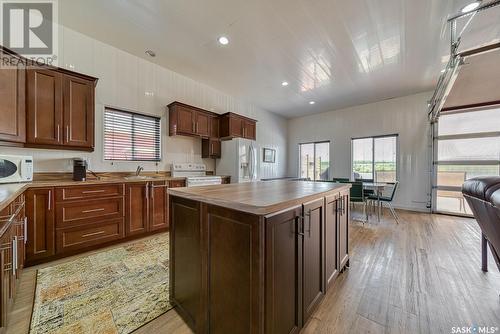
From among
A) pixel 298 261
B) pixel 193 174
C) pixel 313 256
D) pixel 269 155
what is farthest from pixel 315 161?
pixel 298 261

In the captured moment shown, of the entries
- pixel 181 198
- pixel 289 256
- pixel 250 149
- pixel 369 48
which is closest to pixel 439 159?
pixel 369 48

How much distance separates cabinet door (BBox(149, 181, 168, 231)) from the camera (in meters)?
2.99

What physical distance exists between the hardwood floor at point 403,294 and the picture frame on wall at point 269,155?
12.6ft

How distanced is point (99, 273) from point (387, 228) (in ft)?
14.5

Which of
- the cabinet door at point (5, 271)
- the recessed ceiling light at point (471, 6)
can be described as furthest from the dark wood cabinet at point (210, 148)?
the recessed ceiling light at point (471, 6)

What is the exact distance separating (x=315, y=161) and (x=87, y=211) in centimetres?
627

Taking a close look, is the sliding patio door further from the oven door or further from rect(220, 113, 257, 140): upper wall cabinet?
the oven door

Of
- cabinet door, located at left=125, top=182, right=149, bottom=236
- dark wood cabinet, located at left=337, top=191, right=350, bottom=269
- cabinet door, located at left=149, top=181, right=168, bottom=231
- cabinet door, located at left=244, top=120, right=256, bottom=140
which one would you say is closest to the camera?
dark wood cabinet, located at left=337, top=191, right=350, bottom=269

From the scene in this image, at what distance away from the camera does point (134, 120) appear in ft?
11.1

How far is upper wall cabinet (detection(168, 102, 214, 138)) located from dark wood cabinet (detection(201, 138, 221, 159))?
196 mm

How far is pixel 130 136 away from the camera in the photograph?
3.32 meters

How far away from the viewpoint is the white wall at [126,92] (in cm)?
262

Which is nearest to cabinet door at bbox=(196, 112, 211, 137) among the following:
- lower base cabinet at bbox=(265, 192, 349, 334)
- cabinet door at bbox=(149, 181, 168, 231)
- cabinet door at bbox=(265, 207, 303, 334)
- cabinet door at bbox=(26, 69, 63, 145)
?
cabinet door at bbox=(149, 181, 168, 231)

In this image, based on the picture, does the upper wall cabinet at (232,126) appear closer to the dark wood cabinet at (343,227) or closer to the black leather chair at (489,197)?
the dark wood cabinet at (343,227)
